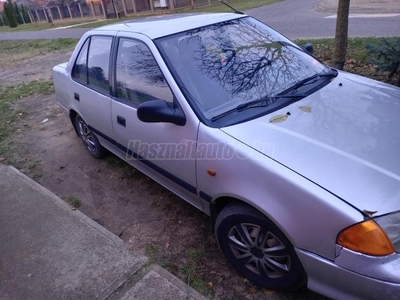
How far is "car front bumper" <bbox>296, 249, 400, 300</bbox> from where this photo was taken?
1.70m

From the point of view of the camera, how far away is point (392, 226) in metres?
1.71

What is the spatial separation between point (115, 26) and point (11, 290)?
2519mm

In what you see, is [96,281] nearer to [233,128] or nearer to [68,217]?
[68,217]

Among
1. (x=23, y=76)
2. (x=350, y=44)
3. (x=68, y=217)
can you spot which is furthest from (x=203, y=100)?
(x=23, y=76)

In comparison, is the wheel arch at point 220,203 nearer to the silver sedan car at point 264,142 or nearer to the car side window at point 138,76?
the silver sedan car at point 264,142

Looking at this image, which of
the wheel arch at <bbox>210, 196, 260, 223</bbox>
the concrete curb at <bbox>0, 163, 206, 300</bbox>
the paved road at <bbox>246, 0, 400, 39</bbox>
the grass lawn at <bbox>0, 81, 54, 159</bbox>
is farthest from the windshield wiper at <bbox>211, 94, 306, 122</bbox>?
the paved road at <bbox>246, 0, 400, 39</bbox>

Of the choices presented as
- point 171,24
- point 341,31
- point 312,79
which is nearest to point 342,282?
point 312,79

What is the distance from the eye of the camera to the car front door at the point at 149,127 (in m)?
2.59

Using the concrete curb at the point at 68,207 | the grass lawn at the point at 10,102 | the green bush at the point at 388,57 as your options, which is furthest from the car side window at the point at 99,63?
the green bush at the point at 388,57

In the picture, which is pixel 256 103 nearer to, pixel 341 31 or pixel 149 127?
pixel 149 127

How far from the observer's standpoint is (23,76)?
9.92 meters

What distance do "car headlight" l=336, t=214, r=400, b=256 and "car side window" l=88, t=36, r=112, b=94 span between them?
8.34 feet

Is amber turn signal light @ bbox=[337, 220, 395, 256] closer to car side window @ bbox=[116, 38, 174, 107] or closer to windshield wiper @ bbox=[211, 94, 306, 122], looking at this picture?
windshield wiper @ bbox=[211, 94, 306, 122]

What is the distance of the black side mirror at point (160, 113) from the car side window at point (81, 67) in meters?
1.69
